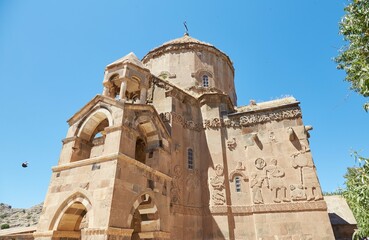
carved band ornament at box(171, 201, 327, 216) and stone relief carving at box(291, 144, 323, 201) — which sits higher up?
stone relief carving at box(291, 144, 323, 201)

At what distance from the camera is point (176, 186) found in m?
13.6

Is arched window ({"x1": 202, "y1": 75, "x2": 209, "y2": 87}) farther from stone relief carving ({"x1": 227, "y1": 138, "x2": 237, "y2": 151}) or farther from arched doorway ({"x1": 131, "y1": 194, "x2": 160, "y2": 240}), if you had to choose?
arched doorway ({"x1": 131, "y1": 194, "x2": 160, "y2": 240})

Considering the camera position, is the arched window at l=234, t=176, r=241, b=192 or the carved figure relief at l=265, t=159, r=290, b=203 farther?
the arched window at l=234, t=176, r=241, b=192

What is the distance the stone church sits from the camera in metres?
10.1

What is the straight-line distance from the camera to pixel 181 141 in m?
15.3

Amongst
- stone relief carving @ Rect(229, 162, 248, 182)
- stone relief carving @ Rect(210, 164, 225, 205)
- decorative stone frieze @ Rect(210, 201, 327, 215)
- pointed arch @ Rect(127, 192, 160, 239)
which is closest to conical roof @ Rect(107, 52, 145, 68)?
pointed arch @ Rect(127, 192, 160, 239)

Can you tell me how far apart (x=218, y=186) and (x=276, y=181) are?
346cm

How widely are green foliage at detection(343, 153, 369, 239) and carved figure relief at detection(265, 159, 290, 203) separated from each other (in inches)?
210

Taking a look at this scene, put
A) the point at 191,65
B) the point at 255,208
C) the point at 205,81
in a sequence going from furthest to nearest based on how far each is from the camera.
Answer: the point at 205,81 < the point at 191,65 < the point at 255,208

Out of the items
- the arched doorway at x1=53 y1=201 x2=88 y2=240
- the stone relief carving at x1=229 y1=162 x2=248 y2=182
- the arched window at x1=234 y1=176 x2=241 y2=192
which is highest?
the stone relief carving at x1=229 y1=162 x2=248 y2=182

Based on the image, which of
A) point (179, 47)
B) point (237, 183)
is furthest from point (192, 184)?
point (179, 47)

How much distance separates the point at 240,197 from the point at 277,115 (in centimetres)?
583

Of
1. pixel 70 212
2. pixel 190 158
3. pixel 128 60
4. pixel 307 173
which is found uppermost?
pixel 128 60

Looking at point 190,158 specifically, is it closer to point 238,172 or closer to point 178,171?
point 178,171
